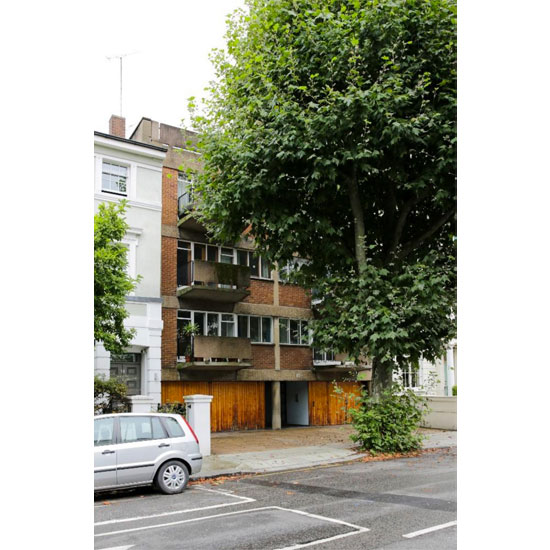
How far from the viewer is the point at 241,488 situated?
11.2 meters

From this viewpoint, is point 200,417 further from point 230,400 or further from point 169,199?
point 169,199

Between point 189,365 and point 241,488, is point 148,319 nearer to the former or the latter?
point 189,365

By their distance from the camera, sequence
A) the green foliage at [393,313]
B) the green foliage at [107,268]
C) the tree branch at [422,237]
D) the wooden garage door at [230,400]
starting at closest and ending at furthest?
the green foliage at [393,313] → the green foliage at [107,268] → the tree branch at [422,237] → the wooden garage door at [230,400]

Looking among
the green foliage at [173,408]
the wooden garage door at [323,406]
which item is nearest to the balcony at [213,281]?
the green foliage at [173,408]

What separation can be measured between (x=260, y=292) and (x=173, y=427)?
1487cm

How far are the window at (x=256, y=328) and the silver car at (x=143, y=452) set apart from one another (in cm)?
1377

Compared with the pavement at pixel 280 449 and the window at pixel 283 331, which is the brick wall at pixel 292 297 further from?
the pavement at pixel 280 449

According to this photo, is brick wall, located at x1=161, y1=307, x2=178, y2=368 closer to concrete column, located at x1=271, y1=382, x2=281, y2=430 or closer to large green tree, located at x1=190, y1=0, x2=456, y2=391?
concrete column, located at x1=271, y1=382, x2=281, y2=430

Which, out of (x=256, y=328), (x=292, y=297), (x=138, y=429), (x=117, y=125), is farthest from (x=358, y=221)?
(x=117, y=125)

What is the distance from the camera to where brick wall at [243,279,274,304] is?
83.7ft

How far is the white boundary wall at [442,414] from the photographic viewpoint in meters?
23.5
